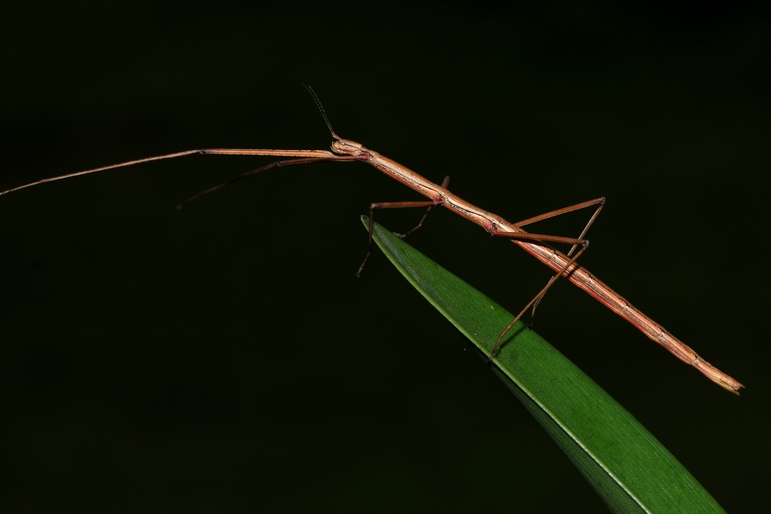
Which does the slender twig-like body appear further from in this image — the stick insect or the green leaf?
the green leaf

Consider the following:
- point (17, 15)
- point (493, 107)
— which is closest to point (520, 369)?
point (493, 107)

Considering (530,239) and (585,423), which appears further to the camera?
(530,239)

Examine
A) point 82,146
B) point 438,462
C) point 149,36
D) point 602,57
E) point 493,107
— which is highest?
point 602,57

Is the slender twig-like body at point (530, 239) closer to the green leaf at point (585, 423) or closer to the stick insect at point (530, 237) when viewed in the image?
the stick insect at point (530, 237)

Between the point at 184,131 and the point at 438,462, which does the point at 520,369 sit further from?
the point at 184,131

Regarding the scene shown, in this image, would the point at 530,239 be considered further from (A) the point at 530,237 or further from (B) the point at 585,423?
(B) the point at 585,423

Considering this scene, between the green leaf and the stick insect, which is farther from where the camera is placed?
the stick insect

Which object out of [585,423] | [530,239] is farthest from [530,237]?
[585,423]

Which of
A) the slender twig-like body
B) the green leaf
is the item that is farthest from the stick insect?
the green leaf
